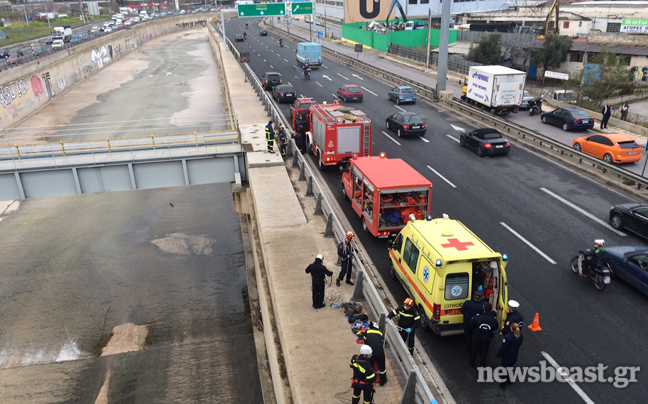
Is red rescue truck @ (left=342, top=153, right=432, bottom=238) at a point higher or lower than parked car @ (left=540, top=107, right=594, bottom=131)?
higher

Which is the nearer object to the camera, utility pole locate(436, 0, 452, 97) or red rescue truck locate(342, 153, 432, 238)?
red rescue truck locate(342, 153, 432, 238)

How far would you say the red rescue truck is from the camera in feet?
50.1

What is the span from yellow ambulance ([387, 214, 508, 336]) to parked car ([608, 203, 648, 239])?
8105mm

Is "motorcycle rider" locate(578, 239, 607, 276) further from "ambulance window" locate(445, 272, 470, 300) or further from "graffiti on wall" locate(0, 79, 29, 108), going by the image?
"graffiti on wall" locate(0, 79, 29, 108)

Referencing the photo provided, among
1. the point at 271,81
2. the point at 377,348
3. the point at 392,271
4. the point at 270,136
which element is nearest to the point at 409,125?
the point at 270,136

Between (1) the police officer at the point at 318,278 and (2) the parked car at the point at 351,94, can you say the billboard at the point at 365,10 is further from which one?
(1) the police officer at the point at 318,278

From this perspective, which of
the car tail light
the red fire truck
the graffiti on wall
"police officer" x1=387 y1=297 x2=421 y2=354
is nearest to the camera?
"police officer" x1=387 y1=297 x2=421 y2=354

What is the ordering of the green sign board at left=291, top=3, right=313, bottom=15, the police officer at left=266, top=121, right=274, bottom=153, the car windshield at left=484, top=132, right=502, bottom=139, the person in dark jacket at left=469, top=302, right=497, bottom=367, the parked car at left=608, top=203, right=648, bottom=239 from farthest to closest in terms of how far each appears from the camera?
1. the green sign board at left=291, top=3, right=313, bottom=15
2. the car windshield at left=484, top=132, right=502, bottom=139
3. the police officer at left=266, top=121, right=274, bottom=153
4. the parked car at left=608, top=203, right=648, bottom=239
5. the person in dark jacket at left=469, top=302, right=497, bottom=367

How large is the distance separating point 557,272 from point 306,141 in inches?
623

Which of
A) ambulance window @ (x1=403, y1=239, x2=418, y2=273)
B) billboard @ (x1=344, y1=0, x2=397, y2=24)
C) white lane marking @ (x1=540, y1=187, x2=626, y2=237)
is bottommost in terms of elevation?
white lane marking @ (x1=540, y1=187, x2=626, y2=237)

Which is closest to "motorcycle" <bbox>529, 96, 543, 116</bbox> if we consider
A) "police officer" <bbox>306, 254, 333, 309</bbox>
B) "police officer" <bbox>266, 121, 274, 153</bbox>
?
"police officer" <bbox>266, 121, 274, 153</bbox>

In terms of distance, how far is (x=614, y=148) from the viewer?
84.0 ft

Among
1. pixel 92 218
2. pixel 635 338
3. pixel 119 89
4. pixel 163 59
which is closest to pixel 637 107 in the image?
pixel 635 338

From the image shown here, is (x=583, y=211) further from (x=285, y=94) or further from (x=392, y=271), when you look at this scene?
(x=285, y=94)
